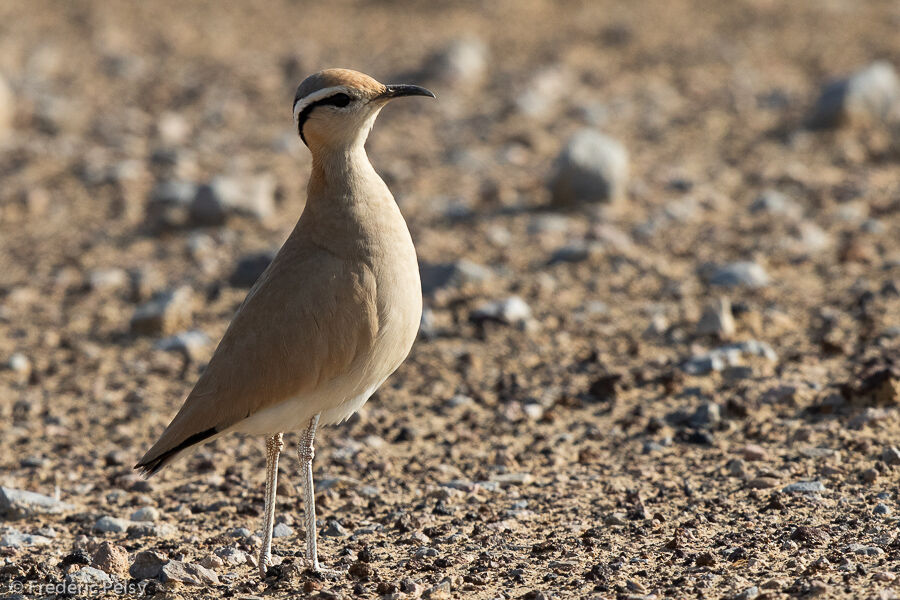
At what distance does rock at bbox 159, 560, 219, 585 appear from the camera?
182 inches

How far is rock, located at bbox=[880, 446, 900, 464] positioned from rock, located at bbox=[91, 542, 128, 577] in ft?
10.6

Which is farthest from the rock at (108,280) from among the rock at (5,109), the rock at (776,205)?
the rock at (776,205)

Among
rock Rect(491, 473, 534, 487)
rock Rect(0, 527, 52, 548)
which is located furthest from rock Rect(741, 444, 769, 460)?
rock Rect(0, 527, 52, 548)

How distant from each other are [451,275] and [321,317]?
3424mm

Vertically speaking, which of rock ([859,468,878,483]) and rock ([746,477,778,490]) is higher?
rock ([746,477,778,490])

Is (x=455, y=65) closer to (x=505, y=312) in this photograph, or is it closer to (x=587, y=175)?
(x=587, y=175)

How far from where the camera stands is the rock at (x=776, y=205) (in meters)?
8.92

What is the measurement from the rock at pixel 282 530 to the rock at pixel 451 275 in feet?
9.40

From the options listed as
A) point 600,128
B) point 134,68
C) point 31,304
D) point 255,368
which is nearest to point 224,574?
point 255,368

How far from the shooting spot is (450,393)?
6.77m

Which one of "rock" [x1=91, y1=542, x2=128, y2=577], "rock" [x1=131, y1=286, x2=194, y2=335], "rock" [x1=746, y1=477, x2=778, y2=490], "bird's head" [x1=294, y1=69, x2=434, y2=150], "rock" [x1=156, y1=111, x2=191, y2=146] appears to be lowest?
"rock" [x1=91, y1=542, x2=128, y2=577]

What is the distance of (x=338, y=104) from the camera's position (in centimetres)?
478

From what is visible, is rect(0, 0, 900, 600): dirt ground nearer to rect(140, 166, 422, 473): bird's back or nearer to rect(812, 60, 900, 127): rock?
rect(812, 60, 900, 127): rock

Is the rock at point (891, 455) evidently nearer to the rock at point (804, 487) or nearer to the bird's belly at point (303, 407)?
the rock at point (804, 487)
